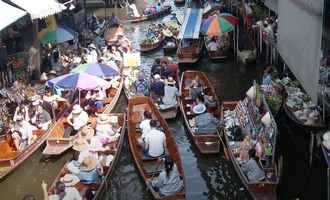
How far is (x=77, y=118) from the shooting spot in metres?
16.5

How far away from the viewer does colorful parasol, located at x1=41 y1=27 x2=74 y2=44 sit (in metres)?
22.0

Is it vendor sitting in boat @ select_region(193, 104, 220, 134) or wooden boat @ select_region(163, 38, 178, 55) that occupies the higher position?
wooden boat @ select_region(163, 38, 178, 55)

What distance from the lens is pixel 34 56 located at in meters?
21.5

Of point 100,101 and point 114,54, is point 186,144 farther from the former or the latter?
point 114,54

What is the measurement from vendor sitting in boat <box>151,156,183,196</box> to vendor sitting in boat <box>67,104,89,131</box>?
13.6 ft

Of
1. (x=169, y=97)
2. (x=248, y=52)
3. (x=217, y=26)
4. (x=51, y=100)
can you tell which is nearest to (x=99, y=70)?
(x=51, y=100)

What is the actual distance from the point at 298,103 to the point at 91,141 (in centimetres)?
620

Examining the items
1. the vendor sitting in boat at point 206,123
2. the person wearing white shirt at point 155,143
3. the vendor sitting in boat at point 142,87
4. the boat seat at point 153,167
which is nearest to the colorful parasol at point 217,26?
the vendor sitting in boat at point 142,87

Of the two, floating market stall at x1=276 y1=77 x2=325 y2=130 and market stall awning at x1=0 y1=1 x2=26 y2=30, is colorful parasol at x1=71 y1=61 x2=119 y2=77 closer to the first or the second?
market stall awning at x1=0 y1=1 x2=26 y2=30

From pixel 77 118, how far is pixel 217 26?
359 inches

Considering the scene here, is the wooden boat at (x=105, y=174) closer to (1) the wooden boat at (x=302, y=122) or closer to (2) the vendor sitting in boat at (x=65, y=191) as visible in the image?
(2) the vendor sitting in boat at (x=65, y=191)

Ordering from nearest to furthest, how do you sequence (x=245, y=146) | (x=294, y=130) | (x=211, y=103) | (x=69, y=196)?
(x=69, y=196)
(x=245, y=146)
(x=294, y=130)
(x=211, y=103)

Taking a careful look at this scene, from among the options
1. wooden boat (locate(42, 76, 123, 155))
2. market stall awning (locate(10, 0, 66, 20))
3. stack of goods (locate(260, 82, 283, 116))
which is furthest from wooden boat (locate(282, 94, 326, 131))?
market stall awning (locate(10, 0, 66, 20))

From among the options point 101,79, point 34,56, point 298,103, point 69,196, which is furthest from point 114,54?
point 69,196
